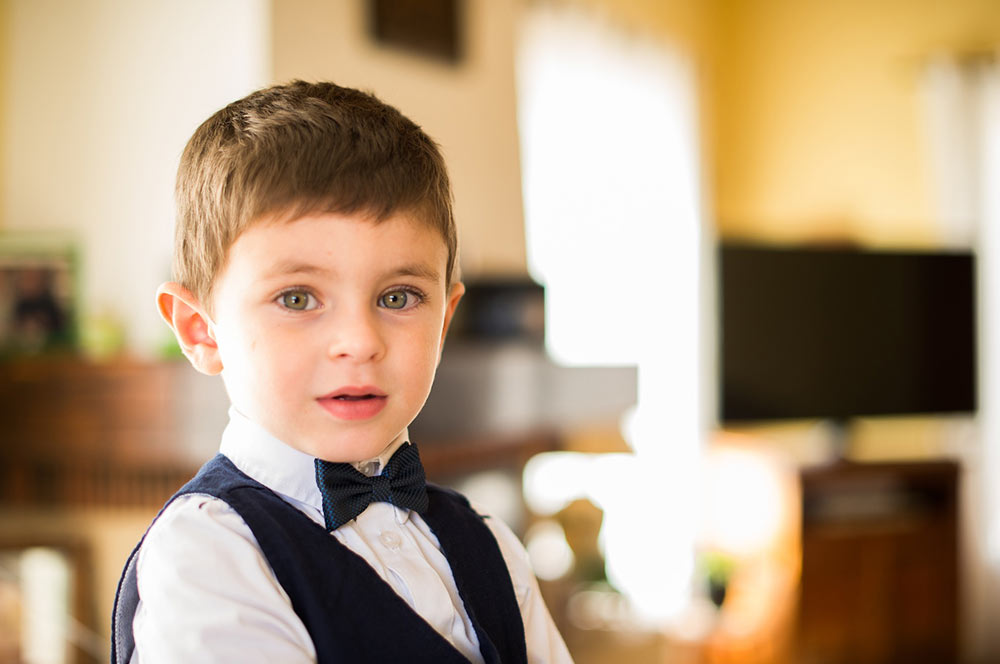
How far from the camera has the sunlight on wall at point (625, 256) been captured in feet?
11.4

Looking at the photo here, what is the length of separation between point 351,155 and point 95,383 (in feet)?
5.59

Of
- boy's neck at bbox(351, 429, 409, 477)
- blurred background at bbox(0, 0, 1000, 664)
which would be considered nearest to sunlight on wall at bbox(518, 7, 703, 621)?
blurred background at bbox(0, 0, 1000, 664)

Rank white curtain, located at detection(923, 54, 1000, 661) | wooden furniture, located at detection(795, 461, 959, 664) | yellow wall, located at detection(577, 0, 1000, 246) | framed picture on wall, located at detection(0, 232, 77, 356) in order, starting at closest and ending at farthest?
1. framed picture on wall, located at detection(0, 232, 77, 356)
2. wooden furniture, located at detection(795, 461, 959, 664)
3. white curtain, located at detection(923, 54, 1000, 661)
4. yellow wall, located at detection(577, 0, 1000, 246)

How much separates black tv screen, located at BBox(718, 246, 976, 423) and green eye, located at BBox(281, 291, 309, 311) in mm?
2949

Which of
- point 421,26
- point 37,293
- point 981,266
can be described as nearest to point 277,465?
point 37,293

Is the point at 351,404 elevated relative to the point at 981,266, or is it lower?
lower

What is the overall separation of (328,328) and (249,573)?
0.16 meters

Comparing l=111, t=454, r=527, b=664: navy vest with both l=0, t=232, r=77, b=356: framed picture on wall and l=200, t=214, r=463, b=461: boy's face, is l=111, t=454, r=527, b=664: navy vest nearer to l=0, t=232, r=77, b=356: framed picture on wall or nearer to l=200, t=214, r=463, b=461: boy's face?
l=200, t=214, r=463, b=461: boy's face

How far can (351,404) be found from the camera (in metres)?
0.63

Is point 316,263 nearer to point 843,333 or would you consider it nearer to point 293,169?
point 293,169

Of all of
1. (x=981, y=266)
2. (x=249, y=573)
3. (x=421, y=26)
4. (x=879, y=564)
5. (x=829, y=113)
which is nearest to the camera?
(x=249, y=573)

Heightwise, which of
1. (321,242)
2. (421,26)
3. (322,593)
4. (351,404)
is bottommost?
(322,593)

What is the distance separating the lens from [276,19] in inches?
92.6

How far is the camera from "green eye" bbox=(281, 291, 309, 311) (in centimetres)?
62
